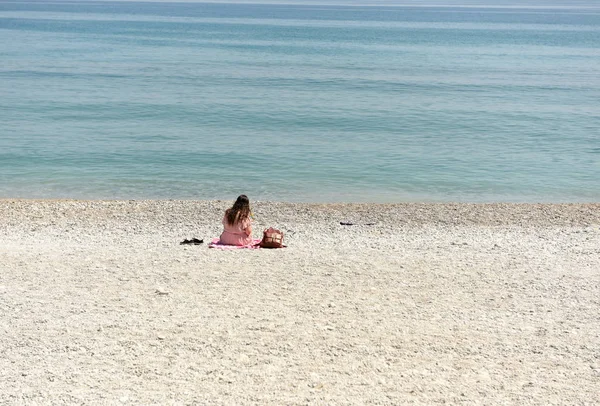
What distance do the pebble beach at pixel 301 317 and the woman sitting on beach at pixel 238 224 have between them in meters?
0.40

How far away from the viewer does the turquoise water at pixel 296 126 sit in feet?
68.5

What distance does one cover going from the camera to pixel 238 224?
1288cm

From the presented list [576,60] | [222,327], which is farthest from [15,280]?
[576,60]

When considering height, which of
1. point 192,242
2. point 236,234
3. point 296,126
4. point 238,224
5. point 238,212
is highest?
point 238,212

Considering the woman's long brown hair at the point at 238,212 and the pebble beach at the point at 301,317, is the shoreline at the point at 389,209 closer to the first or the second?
the pebble beach at the point at 301,317

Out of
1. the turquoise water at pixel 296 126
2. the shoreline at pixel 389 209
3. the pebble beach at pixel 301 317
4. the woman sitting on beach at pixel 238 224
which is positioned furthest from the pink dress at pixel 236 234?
the turquoise water at pixel 296 126

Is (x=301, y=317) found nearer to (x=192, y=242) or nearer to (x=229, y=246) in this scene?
(x=229, y=246)

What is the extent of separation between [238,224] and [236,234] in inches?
7.1

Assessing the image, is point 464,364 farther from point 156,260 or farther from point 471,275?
point 156,260

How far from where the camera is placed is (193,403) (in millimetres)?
7512

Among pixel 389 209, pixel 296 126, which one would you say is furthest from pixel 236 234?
pixel 296 126

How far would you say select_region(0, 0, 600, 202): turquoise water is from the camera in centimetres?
2089

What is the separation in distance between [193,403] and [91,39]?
6891 cm

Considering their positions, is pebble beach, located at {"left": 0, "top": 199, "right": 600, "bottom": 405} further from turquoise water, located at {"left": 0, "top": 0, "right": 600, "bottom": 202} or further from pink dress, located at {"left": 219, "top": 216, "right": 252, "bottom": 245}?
turquoise water, located at {"left": 0, "top": 0, "right": 600, "bottom": 202}
